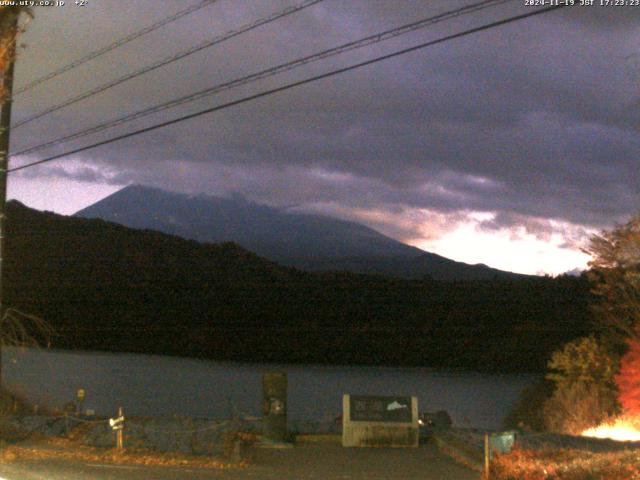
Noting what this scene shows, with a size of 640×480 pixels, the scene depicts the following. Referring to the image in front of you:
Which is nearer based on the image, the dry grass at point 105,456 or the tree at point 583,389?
the dry grass at point 105,456

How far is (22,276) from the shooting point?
6494 centimetres

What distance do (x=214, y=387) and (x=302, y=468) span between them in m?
28.0

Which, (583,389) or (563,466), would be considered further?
(583,389)

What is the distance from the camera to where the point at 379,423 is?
20641mm

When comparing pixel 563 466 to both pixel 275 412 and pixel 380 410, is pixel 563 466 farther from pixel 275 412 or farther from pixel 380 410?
pixel 380 410

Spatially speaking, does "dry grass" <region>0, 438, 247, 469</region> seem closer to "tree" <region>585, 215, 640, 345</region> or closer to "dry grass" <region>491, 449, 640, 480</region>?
"dry grass" <region>491, 449, 640, 480</region>

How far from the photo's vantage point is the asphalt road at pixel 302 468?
14289mm

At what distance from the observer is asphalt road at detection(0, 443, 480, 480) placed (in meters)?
14.3

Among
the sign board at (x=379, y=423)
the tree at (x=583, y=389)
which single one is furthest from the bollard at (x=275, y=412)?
the tree at (x=583, y=389)

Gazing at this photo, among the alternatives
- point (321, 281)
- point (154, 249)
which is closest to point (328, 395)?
point (321, 281)

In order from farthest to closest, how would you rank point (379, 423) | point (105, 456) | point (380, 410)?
point (380, 410) → point (379, 423) → point (105, 456)

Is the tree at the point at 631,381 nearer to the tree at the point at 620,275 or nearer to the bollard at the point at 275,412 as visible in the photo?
the tree at the point at 620,275

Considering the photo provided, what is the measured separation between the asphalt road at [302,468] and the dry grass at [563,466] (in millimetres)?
2917

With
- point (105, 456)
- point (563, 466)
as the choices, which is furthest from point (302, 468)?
point (563, 466)
